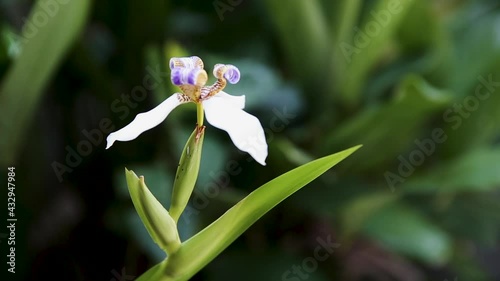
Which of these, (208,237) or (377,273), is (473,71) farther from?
(208,237)

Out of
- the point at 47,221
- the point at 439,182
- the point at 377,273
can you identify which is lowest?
the point at 377,273

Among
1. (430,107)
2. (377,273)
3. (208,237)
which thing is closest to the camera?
(208,237)

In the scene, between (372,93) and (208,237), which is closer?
(208,237)

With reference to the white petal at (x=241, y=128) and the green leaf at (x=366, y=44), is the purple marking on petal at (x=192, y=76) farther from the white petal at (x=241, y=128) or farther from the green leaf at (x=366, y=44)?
the green leaf at (x=366, y=44)

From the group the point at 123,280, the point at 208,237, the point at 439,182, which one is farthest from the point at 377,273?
the point at 208,237

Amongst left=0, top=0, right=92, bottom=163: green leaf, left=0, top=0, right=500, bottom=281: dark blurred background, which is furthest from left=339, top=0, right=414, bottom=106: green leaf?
left=0, top=0, right=92, bottom=163: green leaf

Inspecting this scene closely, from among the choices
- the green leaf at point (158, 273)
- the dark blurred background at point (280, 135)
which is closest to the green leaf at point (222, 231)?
the green leaf at point (158, 273)

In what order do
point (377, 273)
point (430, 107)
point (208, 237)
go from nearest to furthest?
1. point (208, 237)
2. point (430, 107)
3. point (377, 273)
